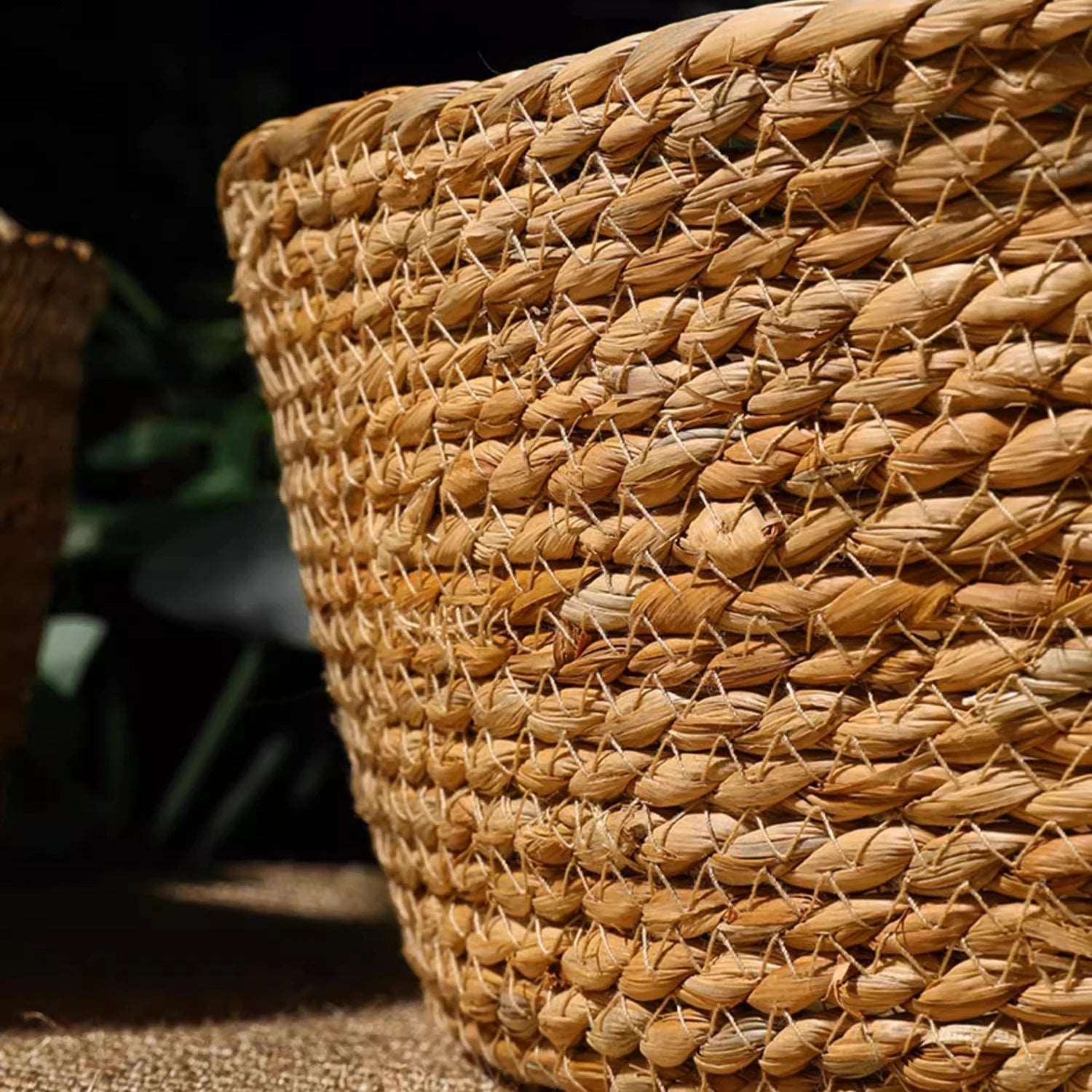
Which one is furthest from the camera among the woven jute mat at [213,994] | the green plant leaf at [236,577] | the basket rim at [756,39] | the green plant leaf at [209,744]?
the green plant leaf at [209,744]

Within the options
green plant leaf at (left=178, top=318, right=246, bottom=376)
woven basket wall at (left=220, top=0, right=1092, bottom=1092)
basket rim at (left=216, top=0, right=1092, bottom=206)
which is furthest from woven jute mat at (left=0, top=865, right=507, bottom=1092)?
green plant leaf at (left=178, top=318, right=246, bottom=376)

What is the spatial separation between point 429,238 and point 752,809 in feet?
0.73

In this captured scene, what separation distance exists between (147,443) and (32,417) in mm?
A: 591

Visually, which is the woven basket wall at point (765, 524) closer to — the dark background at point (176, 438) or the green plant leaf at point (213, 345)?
the dark background at point (176, 438)

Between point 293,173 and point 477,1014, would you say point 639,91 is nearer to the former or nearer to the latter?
point 293,173

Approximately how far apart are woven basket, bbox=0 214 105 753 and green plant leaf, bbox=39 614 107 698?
0.37 m

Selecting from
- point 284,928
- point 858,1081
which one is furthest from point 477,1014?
point 284,928

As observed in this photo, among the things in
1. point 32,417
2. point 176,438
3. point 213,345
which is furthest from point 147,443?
point 32,417

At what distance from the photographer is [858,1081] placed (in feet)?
1.46

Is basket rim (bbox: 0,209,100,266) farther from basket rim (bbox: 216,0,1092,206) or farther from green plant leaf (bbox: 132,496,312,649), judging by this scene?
green plant leaf (bbox: 132,496,312,649)

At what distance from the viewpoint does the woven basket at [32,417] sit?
72cm

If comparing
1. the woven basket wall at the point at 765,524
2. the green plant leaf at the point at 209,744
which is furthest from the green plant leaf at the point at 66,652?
the woven basket wall at the point at 765,524

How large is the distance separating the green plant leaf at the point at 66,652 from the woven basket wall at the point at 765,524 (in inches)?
26.7

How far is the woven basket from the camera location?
72cm
